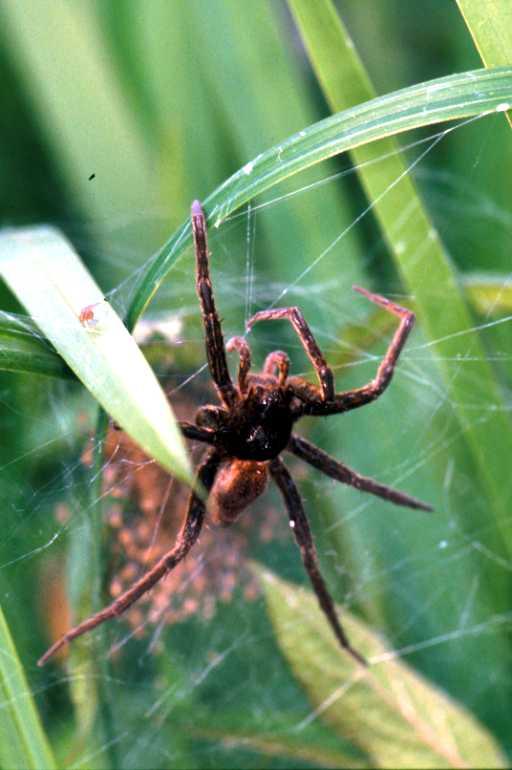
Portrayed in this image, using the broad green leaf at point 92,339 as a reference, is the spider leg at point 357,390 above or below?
below

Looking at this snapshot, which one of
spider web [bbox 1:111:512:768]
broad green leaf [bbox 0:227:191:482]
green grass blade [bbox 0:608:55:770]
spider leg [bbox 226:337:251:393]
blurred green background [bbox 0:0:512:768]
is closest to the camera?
broad green leaf [bbox 0:227:191:482]

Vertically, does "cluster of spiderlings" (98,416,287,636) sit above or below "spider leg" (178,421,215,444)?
below

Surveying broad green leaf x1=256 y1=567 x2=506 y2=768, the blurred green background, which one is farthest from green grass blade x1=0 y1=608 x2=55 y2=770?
broad green leaf x1=256 y1=567 x2=506 y2=768

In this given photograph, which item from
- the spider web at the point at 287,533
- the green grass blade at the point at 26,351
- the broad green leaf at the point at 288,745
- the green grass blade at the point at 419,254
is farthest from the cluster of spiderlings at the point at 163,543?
the green grass blade at the point at 419,254

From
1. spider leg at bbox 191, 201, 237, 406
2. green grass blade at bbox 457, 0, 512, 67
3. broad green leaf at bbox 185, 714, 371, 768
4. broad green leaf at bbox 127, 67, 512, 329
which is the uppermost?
green grass blade at bbox 457, 0, 512, 67

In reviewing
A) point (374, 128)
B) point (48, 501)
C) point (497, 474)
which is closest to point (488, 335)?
point (497, 474)

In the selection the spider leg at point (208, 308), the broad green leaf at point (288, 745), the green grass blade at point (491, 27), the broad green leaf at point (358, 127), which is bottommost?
the broad green leaf at point (288, 745)

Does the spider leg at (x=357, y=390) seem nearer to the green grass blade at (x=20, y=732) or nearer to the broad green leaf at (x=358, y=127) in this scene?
the broad green leaf at (x=358, y=127)

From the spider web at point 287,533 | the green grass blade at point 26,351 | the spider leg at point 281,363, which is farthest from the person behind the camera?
the spider web at point 287,533

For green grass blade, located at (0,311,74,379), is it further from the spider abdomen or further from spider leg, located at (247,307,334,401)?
the spider abdomen
